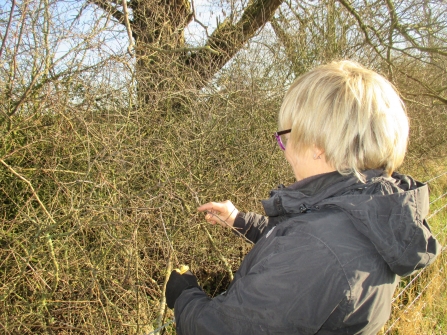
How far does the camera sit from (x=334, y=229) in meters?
0.80

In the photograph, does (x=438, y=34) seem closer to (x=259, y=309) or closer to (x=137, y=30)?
(x=137, y=30)

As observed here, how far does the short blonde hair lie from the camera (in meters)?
0.90

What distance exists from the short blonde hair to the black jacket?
0.07 meters

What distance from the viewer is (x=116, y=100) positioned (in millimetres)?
2711

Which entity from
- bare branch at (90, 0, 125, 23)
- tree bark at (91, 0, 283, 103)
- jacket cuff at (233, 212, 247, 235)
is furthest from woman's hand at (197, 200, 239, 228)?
bare branch at (90, 0, 125, 23)

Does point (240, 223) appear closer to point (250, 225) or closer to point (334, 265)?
point (250, 225)

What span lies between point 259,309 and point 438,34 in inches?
187

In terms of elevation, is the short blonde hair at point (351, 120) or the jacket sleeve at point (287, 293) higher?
the short blonde hair at point (351, 120)

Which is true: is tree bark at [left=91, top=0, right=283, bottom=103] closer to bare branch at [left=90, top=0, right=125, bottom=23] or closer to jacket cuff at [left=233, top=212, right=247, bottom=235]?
bare branch at [left=90, top=0, right=125, bottom=23]

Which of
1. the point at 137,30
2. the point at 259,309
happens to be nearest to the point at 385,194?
the point at 259,309

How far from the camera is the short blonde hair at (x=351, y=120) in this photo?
2.96 feet

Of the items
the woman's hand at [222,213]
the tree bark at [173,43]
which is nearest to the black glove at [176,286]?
the woman's hand at [222,213]

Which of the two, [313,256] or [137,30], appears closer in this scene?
[313,256]

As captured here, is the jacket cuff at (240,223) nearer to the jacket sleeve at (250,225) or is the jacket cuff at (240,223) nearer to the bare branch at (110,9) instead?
the jacket sleeve at (250,225)
